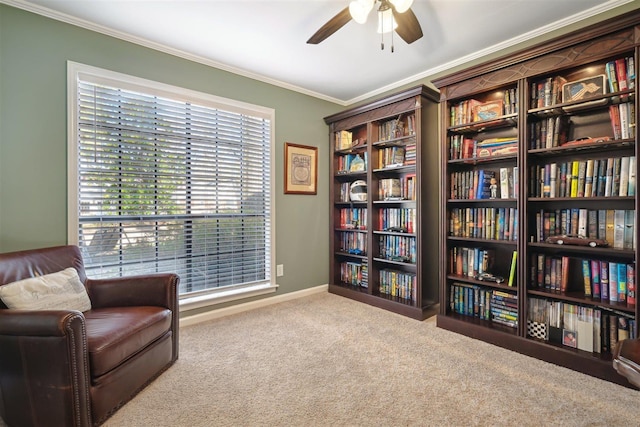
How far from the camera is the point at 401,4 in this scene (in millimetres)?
1719

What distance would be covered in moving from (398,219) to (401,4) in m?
2.06

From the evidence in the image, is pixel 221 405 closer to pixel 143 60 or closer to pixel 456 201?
pixel 456 201

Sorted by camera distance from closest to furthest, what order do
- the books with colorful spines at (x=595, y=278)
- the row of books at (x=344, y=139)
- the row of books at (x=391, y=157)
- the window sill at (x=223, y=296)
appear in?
the books with colorful spines at (x=595, y=278) < the window sill at (x=223, y=296) < the row of books at (x=391, y=157) < the row of books at (x=344, y=139)

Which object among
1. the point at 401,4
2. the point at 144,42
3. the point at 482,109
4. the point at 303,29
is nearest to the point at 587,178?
the point at 482,109

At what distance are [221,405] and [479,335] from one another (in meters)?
2.02

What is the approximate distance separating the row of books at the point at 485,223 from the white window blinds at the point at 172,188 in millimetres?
1957

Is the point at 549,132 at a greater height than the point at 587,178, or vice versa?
the point at 549,132

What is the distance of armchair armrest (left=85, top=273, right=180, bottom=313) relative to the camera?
2.11 meters

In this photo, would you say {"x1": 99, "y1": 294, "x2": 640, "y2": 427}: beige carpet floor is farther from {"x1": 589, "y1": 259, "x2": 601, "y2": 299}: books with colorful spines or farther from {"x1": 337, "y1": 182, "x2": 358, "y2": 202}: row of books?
{"x1": 337, "y1": 182, "x2": 358, "y2": 202}: row of books

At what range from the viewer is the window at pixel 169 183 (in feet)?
8.03

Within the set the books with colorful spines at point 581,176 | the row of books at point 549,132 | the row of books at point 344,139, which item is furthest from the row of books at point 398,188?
the books with colorful spines at point 581,176

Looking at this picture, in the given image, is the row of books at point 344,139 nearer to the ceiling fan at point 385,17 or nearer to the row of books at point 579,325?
the ceiling fan at point 385,17

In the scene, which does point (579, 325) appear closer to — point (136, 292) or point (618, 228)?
point (618, 228)

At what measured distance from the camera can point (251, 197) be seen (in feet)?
11.1
